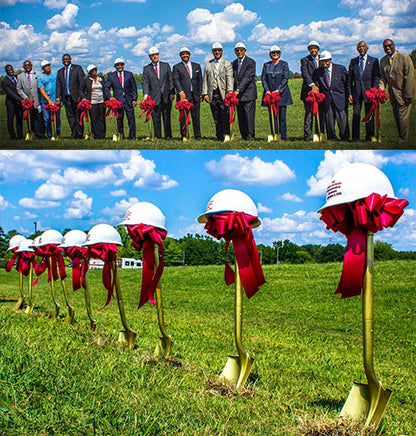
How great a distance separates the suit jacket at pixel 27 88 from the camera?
1748 cm

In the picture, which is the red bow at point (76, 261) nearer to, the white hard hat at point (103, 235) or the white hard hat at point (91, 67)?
the white hard hat at point (103, 235)

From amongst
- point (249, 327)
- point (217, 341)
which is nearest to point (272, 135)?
point (249, 327)

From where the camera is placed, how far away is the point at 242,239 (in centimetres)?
447

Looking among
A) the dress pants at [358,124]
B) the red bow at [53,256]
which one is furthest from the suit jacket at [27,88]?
the red bow at [53,256]

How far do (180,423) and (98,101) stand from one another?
14.0m

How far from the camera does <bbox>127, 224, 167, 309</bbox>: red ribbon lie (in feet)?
17.3

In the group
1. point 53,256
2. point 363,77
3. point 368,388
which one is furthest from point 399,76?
point 368,388

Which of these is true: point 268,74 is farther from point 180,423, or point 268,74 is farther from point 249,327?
point 180,423

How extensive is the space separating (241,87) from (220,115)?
3.75ft

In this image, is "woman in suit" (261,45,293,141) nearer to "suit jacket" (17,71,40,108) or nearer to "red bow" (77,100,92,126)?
"red bow" (77,100,92,126)

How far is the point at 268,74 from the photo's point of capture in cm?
1505

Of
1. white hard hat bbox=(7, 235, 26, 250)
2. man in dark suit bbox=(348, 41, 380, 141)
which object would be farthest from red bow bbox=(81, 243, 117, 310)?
man in dark suit bbox=(348, 41, 380, 141)

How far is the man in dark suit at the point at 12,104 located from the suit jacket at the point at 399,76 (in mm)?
10979

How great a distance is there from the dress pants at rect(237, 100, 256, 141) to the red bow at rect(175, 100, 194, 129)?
4.50 ft
